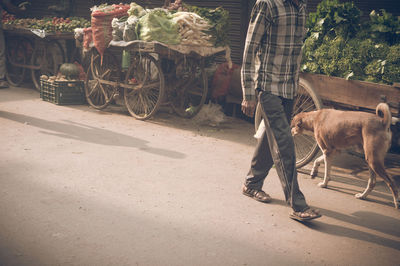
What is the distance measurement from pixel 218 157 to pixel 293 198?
7.41ft

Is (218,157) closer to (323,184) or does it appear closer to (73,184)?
(323,184)

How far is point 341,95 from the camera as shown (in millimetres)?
5504

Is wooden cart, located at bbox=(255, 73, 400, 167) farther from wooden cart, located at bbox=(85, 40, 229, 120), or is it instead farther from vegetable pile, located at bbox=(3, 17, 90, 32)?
vegetable pile, located at bbox=(3, 17, 90, 32)

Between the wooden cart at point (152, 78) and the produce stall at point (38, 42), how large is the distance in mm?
1994

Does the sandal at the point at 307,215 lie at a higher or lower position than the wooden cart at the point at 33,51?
lower

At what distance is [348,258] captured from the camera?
11.6ft

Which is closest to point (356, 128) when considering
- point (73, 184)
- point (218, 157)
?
point (218, 157)

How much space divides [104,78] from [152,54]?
4.10 feet

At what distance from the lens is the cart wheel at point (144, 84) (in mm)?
7855

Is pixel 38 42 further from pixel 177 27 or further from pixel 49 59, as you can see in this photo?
pixel 177 27

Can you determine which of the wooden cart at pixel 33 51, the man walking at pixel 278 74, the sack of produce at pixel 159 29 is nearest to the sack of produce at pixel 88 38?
the sack of produce at pixel 159 29

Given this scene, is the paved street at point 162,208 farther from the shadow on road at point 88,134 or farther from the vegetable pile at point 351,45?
the vegetable pile at point 351,45

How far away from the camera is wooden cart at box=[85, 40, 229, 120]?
7707 millimetres

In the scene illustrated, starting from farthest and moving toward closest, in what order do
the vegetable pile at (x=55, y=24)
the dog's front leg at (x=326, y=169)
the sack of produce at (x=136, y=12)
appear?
the vegetable pile at (x=55, y=24)
the sack of produce at (x=136, y=12)
the dog's front leg at (x=326, y=169)
